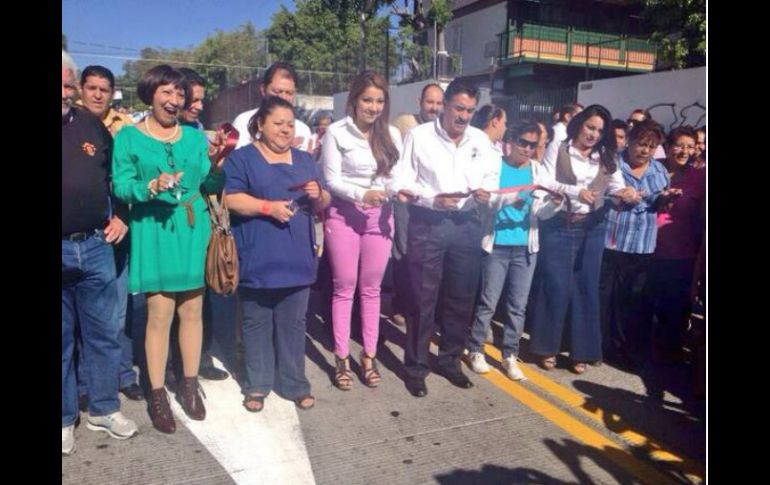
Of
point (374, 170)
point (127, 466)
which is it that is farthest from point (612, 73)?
point (127, 466)

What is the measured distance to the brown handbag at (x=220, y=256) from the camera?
11.1ft

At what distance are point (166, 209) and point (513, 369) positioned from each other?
2503mm

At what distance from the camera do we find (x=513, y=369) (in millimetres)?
4328

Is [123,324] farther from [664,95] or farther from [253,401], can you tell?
[664,95]

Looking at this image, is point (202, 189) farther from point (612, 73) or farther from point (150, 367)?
point (612, 73)

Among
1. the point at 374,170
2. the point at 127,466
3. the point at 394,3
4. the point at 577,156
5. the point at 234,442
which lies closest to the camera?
the point at 127,466

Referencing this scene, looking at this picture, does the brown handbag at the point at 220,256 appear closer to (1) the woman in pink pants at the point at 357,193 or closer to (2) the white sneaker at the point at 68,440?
(1) the woman in pink pants at the point at 357,193

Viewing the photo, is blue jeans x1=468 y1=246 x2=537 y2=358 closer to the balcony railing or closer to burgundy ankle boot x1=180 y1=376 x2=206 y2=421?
burgundy ankle boot x1=180 y1=376 x2=206 y2=421

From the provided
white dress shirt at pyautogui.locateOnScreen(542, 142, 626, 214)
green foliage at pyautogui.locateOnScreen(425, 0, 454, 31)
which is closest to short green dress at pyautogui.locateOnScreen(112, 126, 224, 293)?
white dress shirt at pyautogui.locateOnScreen(542, 142, 626, 214)

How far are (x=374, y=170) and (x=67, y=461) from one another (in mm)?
2319

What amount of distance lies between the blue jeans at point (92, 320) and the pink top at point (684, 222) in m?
3.56

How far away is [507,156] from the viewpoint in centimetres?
438

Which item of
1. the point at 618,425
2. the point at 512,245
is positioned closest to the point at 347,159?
the point at 512,245

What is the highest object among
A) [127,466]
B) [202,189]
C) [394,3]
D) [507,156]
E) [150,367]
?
[394,3]
